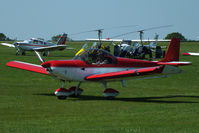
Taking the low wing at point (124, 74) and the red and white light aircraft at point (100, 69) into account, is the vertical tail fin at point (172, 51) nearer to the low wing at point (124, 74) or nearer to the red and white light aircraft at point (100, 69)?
the red and white light aircraft at point (100, 69)

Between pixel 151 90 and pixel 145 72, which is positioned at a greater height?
pixel 145 72

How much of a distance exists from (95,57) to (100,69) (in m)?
0.48

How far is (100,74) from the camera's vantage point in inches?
591

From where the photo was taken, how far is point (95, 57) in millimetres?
15469

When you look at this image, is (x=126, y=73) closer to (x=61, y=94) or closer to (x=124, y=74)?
(x=124, y=74)

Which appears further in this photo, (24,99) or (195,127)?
(24,99)

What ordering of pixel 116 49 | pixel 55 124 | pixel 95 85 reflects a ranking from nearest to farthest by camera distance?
pixel 55 124
pixel 95 85
pixel 116 49

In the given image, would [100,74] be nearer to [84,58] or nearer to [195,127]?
[84,58]

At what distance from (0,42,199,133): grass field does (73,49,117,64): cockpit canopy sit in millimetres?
1352

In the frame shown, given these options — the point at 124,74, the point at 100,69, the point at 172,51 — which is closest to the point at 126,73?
the point at 124,74

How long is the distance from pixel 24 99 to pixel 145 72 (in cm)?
423

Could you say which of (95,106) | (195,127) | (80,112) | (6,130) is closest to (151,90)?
(95,106)

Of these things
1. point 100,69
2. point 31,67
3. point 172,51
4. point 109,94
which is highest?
point 172,51

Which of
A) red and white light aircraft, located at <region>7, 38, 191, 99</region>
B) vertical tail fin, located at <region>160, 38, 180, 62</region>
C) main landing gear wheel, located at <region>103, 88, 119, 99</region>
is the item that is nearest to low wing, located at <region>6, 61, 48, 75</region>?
red and white light aircraft, located at <region>7, 38, 191, 99</region>
